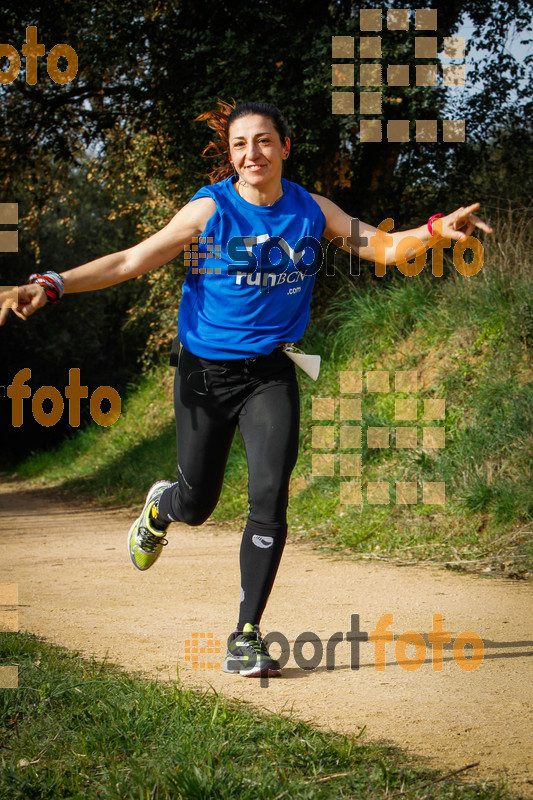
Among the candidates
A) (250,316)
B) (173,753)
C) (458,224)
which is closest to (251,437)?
(250,316)

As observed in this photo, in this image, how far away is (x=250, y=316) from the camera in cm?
381

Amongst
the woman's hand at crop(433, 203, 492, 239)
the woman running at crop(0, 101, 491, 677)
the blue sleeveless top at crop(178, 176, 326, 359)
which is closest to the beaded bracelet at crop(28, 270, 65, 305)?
the woman running at crop(0, 101, 491, 677)

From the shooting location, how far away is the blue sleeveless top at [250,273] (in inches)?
149

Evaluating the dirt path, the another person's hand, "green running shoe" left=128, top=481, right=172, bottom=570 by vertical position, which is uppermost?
the another person's hand

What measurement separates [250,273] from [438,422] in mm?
4453

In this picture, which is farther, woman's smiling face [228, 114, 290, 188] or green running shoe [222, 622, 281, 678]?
woman's smiling face [228, 114, 290, 188]

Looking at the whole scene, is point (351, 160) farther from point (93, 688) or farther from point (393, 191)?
point (93, 688)

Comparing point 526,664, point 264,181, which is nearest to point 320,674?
point 526,664

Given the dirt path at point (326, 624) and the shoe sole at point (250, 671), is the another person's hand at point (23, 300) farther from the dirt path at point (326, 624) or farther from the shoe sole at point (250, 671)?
the shoe sole at point (250, 671)

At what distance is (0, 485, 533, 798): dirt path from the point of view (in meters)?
3.01

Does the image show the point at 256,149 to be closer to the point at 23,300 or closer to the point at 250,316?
the point at 250,316

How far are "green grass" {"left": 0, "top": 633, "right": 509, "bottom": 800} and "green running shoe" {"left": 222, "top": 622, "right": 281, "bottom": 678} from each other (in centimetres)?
38

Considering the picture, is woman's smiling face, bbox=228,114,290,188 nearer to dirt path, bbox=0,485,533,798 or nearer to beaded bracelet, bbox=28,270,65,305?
beaded bracelet, bbox=28,270,65,305

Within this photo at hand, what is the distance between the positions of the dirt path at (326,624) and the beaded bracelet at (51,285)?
1.59 metres
